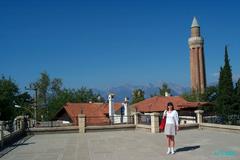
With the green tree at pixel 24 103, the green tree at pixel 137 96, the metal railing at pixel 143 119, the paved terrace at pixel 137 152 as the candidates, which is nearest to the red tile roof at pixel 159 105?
the metal railing at pixel 143 119

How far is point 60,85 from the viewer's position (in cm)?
9925

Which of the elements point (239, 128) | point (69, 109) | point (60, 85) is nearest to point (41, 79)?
point (60, 85)

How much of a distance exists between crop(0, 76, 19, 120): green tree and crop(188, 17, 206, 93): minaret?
66.7 metres

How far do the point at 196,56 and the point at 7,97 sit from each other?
73.8m

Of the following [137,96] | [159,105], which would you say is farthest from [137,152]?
[137,96]

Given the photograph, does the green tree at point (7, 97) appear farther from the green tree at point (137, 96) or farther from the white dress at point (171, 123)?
the white dress at point (171, 123)

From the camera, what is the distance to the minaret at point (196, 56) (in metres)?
129

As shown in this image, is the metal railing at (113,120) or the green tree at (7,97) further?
the green tree at (7,97)

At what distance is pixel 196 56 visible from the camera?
129m

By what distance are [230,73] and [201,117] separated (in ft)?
81.0

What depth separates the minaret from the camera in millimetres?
128750

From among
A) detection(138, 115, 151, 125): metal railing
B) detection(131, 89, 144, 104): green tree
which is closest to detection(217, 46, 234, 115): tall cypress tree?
detection(138, 115, 151, 125): metal railing

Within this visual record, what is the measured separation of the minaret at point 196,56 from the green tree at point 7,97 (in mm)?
66655

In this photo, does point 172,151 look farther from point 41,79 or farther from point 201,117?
point 41,79
